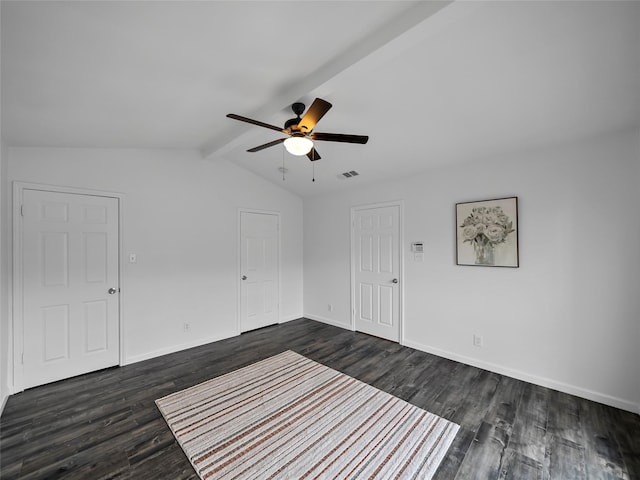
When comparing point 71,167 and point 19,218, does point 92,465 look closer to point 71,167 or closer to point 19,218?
point 19,218

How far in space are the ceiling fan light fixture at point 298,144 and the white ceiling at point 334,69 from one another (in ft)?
1.26

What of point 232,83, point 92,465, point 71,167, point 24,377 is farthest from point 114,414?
point 232,83

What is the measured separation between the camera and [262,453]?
1864 millimetres

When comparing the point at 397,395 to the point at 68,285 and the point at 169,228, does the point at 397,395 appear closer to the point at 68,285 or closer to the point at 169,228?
the point at 169,228

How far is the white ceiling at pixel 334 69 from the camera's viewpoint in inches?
55.2

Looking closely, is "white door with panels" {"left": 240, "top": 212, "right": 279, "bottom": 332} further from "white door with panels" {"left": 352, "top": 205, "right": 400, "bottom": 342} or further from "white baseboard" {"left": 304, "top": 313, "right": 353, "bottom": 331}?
"white door with panels" {"left": 352, "top": 205, "right": 400, "bottom": 342}

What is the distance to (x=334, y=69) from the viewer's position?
193 centimetres

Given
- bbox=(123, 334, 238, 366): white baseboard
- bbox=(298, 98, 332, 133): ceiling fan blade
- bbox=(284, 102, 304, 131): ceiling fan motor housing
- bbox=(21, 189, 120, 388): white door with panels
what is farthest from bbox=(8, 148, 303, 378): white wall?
bbox=(298, 98, 332, 133): ceiling fan blade

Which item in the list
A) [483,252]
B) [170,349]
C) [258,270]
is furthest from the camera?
[258,270]

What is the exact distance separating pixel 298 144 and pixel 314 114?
0.90ft

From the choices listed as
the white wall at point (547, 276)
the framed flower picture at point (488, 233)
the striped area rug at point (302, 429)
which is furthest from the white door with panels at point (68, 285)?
the framed flower picture at point (488, 233)

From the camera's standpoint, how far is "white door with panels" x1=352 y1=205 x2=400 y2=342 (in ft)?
13.1

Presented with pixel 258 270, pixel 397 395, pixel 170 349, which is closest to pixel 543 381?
pixel 397 395

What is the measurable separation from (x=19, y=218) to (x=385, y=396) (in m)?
4.05
